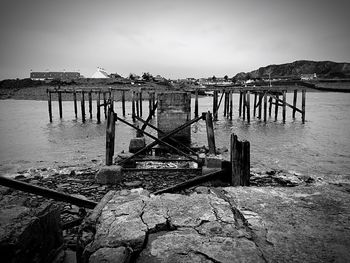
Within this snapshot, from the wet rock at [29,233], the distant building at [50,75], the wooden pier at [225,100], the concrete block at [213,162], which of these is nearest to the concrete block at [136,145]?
the concrete block at [213,162]

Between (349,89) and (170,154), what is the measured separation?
8239cm

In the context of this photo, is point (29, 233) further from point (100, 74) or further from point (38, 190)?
point (100, 74)

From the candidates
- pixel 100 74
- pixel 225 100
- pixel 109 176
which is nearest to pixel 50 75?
pixel 100 74

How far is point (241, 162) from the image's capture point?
10.3ft

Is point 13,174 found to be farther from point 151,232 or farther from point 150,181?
point 151,232

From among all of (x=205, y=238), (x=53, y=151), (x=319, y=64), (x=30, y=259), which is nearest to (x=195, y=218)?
(x=205, y=238)

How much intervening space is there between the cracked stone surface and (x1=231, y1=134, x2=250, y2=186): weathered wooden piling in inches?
19.6

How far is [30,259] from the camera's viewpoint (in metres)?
2.02

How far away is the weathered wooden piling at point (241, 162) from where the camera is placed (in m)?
3.10

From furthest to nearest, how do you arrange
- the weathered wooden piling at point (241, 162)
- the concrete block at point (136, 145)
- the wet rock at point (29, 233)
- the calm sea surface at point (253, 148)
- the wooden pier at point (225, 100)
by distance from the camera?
1. the wooden pier at point (225, 100)
2. the concrete block at point (136, 145)
3. the calm sea surface at point (253, 148)
4. the weathered wooden piling at point (241, 162)
5. the wet rock at point (29, 233)

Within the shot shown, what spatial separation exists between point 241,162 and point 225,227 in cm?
135

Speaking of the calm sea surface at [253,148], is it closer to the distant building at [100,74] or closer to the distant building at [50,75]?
the distant building at [100,74]

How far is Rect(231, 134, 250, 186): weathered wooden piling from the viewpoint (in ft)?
10.2

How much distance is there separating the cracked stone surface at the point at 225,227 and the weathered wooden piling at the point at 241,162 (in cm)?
50
